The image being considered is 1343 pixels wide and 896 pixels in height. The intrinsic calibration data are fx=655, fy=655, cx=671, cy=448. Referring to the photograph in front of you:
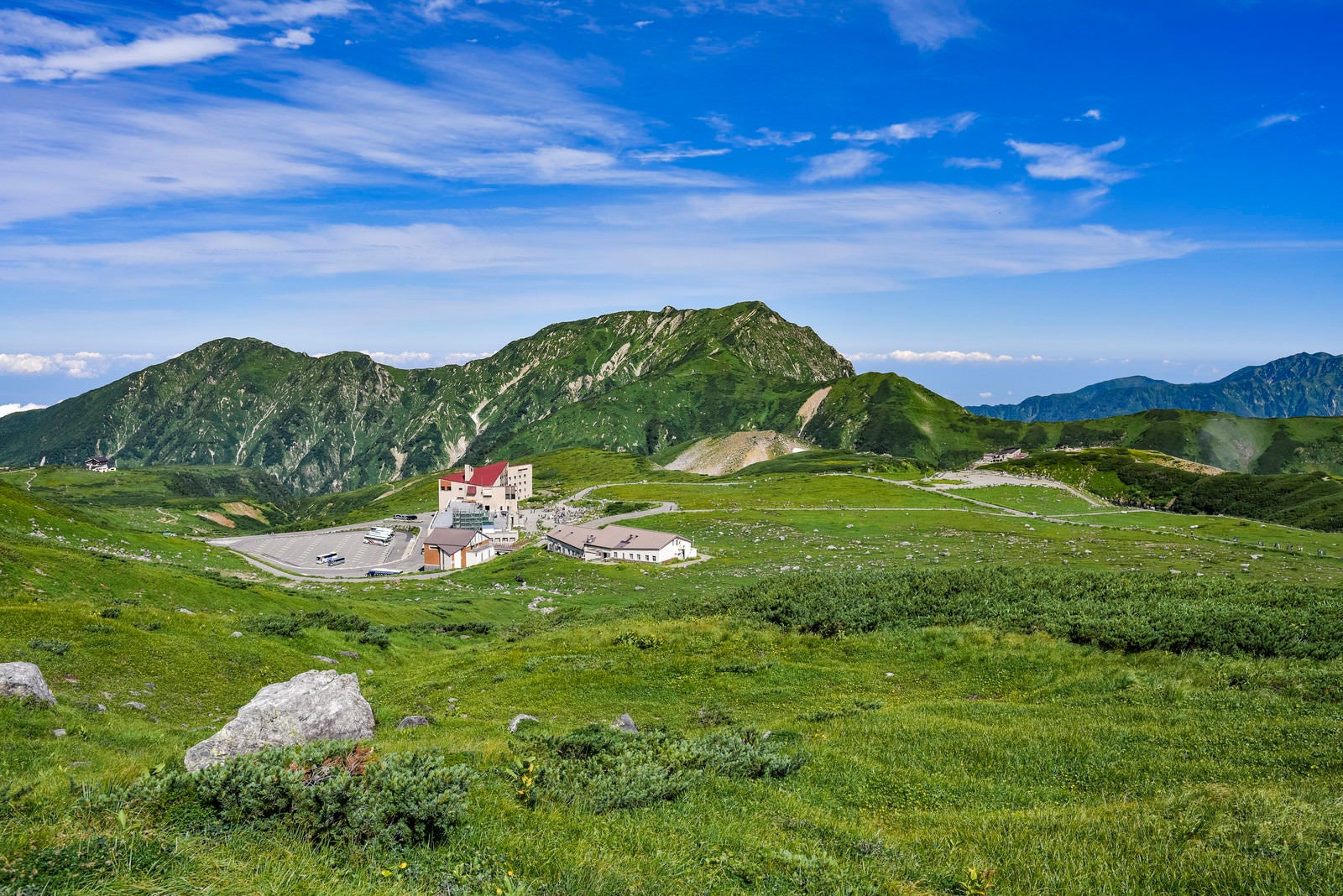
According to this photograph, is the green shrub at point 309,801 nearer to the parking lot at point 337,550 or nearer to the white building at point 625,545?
the white building at point 625,545

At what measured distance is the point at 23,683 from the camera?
19.5m

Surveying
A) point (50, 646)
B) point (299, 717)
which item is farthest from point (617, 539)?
point (299, 717)

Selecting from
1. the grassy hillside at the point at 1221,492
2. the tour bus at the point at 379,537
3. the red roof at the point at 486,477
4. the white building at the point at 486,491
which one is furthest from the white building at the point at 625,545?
the grassy hillside at the point at 1221,492

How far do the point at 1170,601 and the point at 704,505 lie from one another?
124 m

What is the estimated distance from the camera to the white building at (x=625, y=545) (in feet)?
331

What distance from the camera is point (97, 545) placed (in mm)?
78625

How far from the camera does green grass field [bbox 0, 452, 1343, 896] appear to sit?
8.36 m

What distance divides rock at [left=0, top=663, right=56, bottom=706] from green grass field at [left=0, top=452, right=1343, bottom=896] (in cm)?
68

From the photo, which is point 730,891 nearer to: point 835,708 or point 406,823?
point 406,823

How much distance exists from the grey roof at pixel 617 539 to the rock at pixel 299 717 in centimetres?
8015

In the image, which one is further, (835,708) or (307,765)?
(835,708)

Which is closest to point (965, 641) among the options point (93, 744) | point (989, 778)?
point (989, 778)

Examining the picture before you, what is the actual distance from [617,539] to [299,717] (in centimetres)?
8744

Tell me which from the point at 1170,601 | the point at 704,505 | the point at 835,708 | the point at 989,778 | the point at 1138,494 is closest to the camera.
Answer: the point at 989,778
